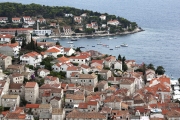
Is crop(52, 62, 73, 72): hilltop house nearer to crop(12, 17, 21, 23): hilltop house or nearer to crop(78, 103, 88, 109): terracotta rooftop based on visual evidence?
crop(78, 103, 88, 109): terracotta rooftop

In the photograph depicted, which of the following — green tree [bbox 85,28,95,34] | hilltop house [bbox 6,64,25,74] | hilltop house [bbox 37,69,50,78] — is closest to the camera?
→ hilltop house [bbox 6,64,25,74]

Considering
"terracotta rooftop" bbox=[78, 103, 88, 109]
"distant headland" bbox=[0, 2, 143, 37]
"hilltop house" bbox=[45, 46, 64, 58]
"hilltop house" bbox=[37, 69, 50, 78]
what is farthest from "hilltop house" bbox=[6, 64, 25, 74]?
"distant headland" bbox=[0, 2, 143, 37]

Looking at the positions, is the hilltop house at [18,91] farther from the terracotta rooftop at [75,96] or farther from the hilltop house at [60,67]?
the hilltop house at [60,67]

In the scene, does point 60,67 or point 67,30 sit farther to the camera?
point 67,30

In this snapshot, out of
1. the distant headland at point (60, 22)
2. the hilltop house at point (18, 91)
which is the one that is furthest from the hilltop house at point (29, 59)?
the distant headland at point (60, 22)

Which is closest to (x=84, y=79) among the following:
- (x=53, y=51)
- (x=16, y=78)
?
(x=16, y=78)

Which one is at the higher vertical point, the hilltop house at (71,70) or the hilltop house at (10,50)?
the hilltop house at (10,50)

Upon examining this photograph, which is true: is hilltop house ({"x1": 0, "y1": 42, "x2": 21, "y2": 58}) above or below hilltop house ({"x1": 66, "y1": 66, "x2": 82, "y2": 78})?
above

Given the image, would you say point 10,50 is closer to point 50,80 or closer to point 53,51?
point 53,51

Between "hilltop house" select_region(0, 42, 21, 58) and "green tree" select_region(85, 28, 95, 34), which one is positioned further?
"green tree" select_region(85, 28, 95, 34)

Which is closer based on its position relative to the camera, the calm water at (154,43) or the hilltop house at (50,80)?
the hilltop house at (50,80)

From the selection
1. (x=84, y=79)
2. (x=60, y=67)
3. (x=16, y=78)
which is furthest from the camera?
(x=60, y=67)
